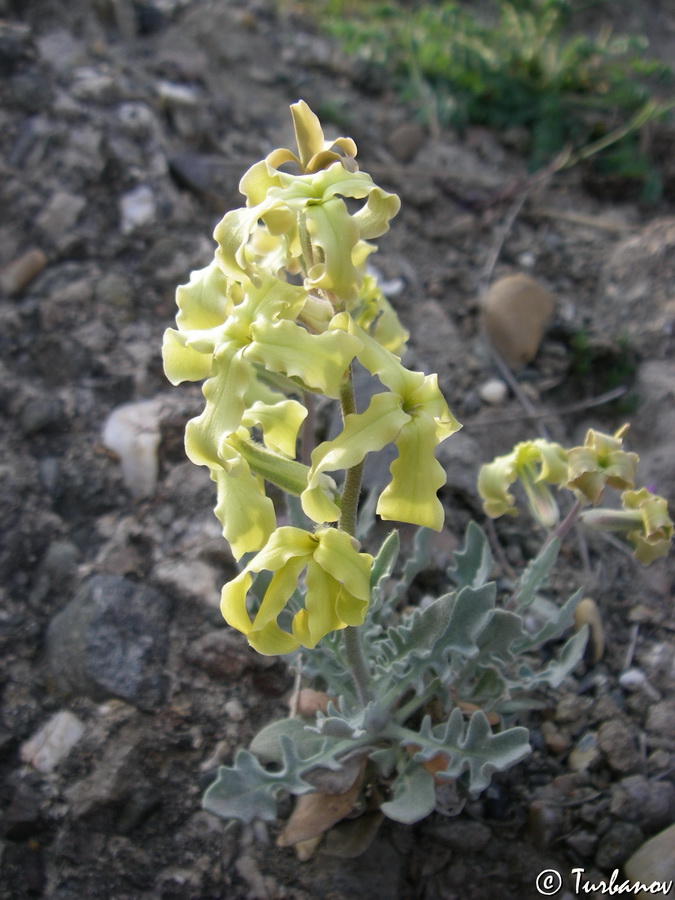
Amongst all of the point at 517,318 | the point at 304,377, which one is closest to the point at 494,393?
the point at 517,318

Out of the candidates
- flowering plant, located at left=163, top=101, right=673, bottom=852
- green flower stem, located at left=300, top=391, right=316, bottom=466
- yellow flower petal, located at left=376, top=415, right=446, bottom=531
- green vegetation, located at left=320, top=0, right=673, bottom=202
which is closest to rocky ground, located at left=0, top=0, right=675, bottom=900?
green vegetation, located at left=320, top=0, right=673, bottom=202

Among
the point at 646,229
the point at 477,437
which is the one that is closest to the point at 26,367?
the point at 477,437

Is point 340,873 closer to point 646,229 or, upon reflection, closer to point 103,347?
point 103,347

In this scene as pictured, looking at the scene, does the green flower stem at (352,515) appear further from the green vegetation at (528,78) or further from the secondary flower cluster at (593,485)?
the green vegetation at (528,78)

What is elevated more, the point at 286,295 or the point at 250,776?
the point at 286,295

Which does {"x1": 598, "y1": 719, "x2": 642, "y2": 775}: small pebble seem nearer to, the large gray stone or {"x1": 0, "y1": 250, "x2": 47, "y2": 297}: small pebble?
the large gray stone

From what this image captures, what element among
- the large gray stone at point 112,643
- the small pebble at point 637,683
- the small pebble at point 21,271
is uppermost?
the small pebble at point 21,271

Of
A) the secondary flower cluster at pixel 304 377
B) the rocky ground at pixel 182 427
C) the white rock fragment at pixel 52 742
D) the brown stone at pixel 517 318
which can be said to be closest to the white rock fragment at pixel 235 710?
the rocky ground at pixel 182 427
